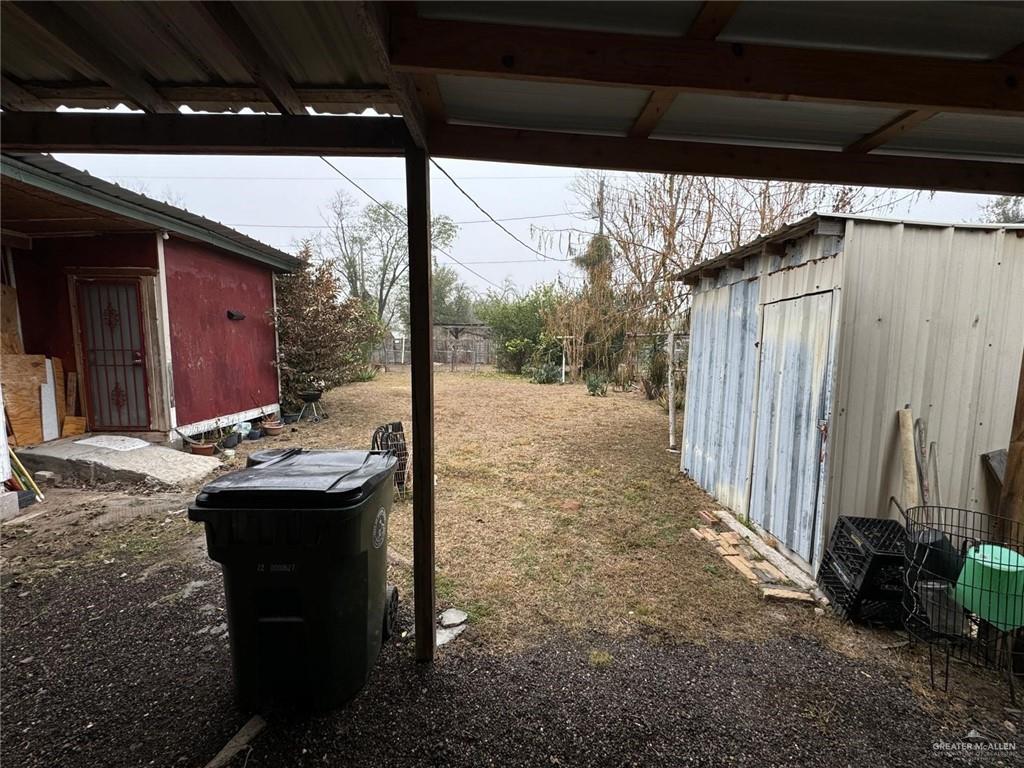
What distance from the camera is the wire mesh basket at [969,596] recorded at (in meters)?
2.09

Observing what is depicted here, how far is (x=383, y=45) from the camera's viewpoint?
1.29m

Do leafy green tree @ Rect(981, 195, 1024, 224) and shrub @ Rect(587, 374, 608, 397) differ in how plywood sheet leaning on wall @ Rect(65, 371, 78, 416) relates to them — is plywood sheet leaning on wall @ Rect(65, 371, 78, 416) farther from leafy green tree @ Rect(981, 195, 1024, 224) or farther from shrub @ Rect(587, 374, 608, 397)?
leafy green tree @ Rect(981, 195, 1024, 224)

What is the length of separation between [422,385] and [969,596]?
2.75 metres

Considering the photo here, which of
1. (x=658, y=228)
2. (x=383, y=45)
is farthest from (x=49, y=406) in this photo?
(x=658, y=228)

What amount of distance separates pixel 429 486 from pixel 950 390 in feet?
11.7

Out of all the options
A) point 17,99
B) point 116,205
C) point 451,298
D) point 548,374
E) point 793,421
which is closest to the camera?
point 17,99

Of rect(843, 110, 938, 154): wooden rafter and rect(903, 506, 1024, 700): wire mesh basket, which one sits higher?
rect(843, 110, 938, 154): wooden rafter

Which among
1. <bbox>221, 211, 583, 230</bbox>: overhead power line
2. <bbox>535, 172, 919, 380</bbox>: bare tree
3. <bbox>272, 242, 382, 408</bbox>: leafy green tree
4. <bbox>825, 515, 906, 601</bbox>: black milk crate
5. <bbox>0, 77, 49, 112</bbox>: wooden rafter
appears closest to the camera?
<bbox>0, 77, 49, 112</bbox>: wooden rafter

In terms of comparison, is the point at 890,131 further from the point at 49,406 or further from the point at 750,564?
the point at 49,406

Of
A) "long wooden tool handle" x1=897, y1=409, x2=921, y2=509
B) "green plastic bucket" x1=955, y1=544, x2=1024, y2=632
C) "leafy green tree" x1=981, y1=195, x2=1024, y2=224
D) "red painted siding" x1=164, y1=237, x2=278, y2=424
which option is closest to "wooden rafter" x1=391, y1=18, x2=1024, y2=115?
"green plastic bucket" x1=955, y1=544, x2=1024, y2=632

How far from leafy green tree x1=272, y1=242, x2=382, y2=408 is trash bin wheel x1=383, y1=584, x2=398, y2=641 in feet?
23.0

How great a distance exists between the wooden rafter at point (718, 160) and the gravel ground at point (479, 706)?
2380 millimetres

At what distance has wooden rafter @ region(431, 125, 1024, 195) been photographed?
2.01 metres

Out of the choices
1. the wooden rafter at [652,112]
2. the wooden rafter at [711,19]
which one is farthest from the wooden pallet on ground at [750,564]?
the wooden rafter at [711,19]
